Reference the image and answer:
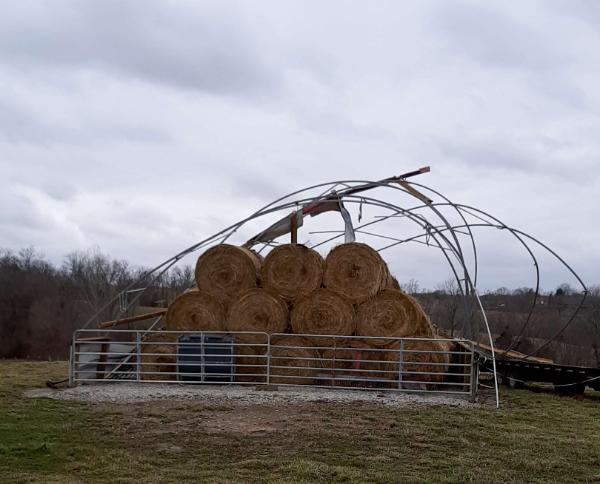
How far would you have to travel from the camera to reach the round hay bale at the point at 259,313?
13.1m

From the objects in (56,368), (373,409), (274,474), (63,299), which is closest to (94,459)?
(274,474)

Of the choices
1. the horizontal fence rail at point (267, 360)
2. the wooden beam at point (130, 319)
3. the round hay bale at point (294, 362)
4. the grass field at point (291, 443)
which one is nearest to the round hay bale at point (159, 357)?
the horizontal fence rail at point (267, 360)

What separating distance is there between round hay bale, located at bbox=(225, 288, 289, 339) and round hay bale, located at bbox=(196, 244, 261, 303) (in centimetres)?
31

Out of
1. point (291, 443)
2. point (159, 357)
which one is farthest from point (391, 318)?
point (291, 443)

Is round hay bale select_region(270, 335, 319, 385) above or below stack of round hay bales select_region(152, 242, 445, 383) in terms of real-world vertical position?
below

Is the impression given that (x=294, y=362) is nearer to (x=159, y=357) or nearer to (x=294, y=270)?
(x=294, y=270)

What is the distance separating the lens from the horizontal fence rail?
12.4 m

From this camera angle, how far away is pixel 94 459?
7312 mm

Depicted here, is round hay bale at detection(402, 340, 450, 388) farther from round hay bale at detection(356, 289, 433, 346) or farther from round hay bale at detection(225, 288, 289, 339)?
round hay bale at detection(225, 288, 289, 339)

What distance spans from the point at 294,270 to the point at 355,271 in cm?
111

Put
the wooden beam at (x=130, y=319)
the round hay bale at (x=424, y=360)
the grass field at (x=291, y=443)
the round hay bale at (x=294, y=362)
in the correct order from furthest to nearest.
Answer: the wooden beam at (x=130, y=319) → the round hay bale at (x=294, y=362) → the round hay bale at (x=424, y=360) → the grass field at (x=291, y=443)

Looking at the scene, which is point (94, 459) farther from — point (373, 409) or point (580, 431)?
point (580, 431)

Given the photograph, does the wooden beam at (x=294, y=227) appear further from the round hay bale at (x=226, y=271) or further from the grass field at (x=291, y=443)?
the grass field at (x=291, y=443)

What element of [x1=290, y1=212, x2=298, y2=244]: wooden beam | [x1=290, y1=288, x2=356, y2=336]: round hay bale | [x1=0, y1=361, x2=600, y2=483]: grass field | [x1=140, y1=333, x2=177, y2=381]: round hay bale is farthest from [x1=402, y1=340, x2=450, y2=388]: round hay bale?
[x1=140, y1=333, x2=177, y2=381]: round hay bale
